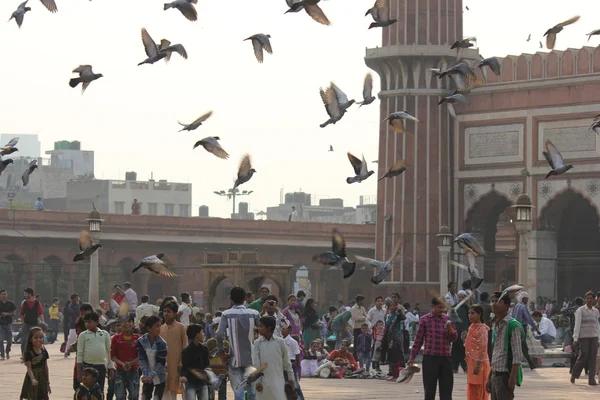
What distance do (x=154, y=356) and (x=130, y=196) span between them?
6464 cm

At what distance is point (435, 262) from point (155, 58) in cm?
2133

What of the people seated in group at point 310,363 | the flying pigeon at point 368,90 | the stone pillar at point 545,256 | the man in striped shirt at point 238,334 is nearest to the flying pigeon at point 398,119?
the flying pigeon at point 368,90

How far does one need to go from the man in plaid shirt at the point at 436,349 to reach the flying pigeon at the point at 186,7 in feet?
10.6

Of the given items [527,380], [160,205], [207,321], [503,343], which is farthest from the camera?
[160,205]

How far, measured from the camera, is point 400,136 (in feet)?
112

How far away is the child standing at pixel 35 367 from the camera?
436 inches

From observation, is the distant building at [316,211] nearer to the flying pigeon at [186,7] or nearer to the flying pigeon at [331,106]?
the flying pigeon at [331,106]

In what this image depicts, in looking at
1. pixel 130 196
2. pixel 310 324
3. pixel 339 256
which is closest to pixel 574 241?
pixel 310 324

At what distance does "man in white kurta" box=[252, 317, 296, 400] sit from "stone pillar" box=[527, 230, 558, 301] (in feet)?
75.8

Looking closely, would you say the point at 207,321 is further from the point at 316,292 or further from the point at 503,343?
the point at 316,292

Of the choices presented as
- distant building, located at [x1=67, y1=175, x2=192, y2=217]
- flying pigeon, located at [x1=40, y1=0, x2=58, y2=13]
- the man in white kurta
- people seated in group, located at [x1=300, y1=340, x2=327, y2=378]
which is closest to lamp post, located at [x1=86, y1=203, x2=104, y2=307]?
people seated in group, located at [x1=300, y1=340, x2=327, y2=378]

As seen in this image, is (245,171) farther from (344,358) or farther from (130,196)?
(130,196)

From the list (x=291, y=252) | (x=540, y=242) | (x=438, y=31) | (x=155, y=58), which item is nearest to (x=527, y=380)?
(x=155, y=58)

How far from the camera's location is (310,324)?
64.5ft
